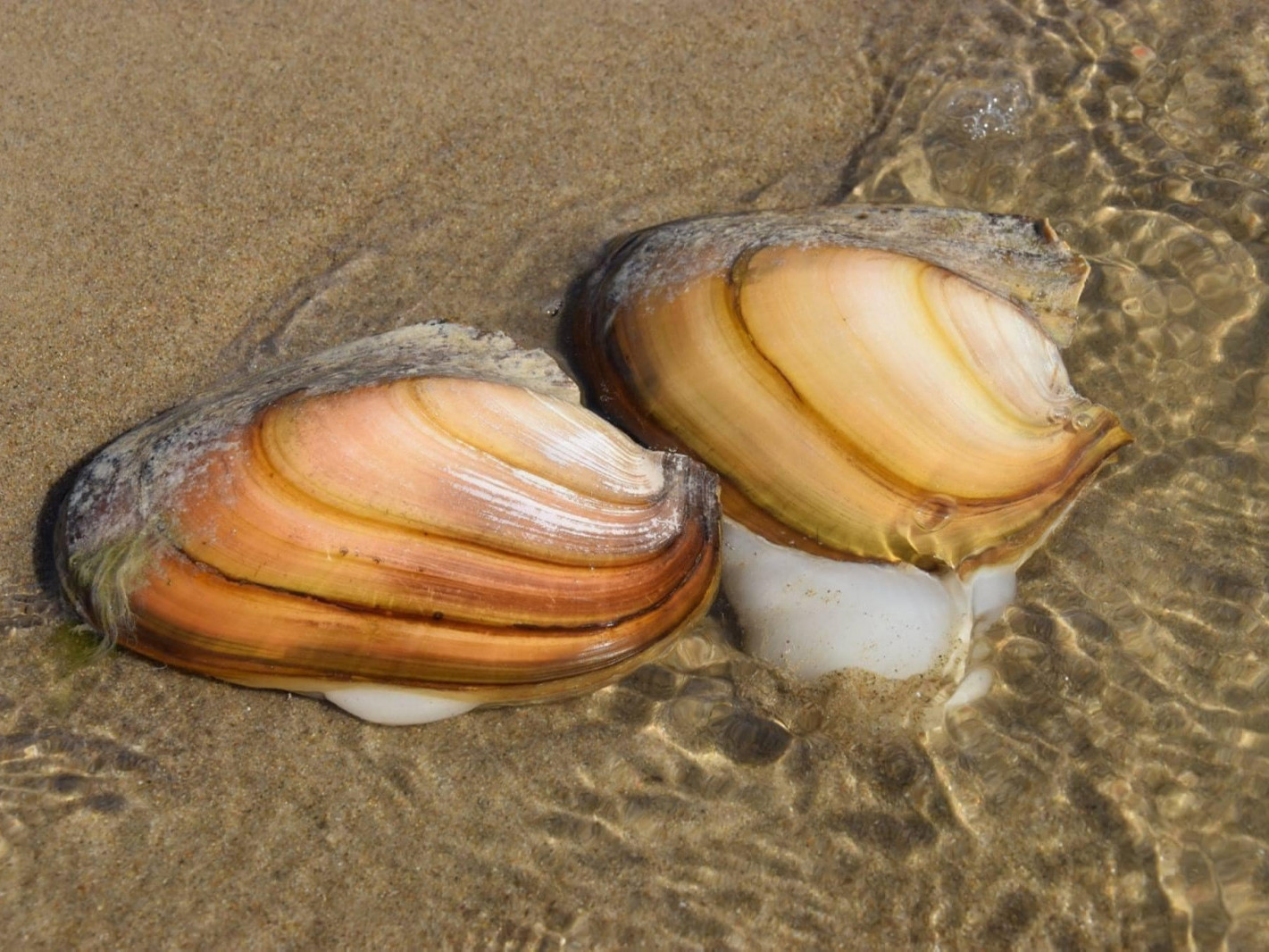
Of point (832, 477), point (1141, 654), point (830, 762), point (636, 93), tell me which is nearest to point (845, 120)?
point (636, 93)

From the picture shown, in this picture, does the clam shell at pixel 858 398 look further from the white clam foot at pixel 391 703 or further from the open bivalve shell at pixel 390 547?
the white clam foot at pixel 391 703

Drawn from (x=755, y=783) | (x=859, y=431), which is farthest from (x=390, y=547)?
(x=859, y=431)

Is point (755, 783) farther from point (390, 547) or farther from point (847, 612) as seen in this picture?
point (390, 547)

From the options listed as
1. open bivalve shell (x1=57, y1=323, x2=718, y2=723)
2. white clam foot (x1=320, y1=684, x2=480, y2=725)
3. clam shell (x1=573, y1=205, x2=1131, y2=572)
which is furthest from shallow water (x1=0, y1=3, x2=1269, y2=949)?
clam shell (x1=573, y1=205, x2=1131, y2=572)

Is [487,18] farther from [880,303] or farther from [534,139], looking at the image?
[880,303]

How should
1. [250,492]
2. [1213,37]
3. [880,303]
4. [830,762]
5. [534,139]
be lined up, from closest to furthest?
[250,492] < [830,762] < [880,303] < [534,139] < [1213,37]

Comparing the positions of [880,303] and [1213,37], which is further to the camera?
[1213,37]

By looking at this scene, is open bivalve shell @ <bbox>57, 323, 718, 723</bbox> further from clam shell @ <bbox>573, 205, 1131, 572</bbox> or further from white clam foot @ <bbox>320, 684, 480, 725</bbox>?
clam shell @ <bbox>573, 205, 1131, 572</bbox>
